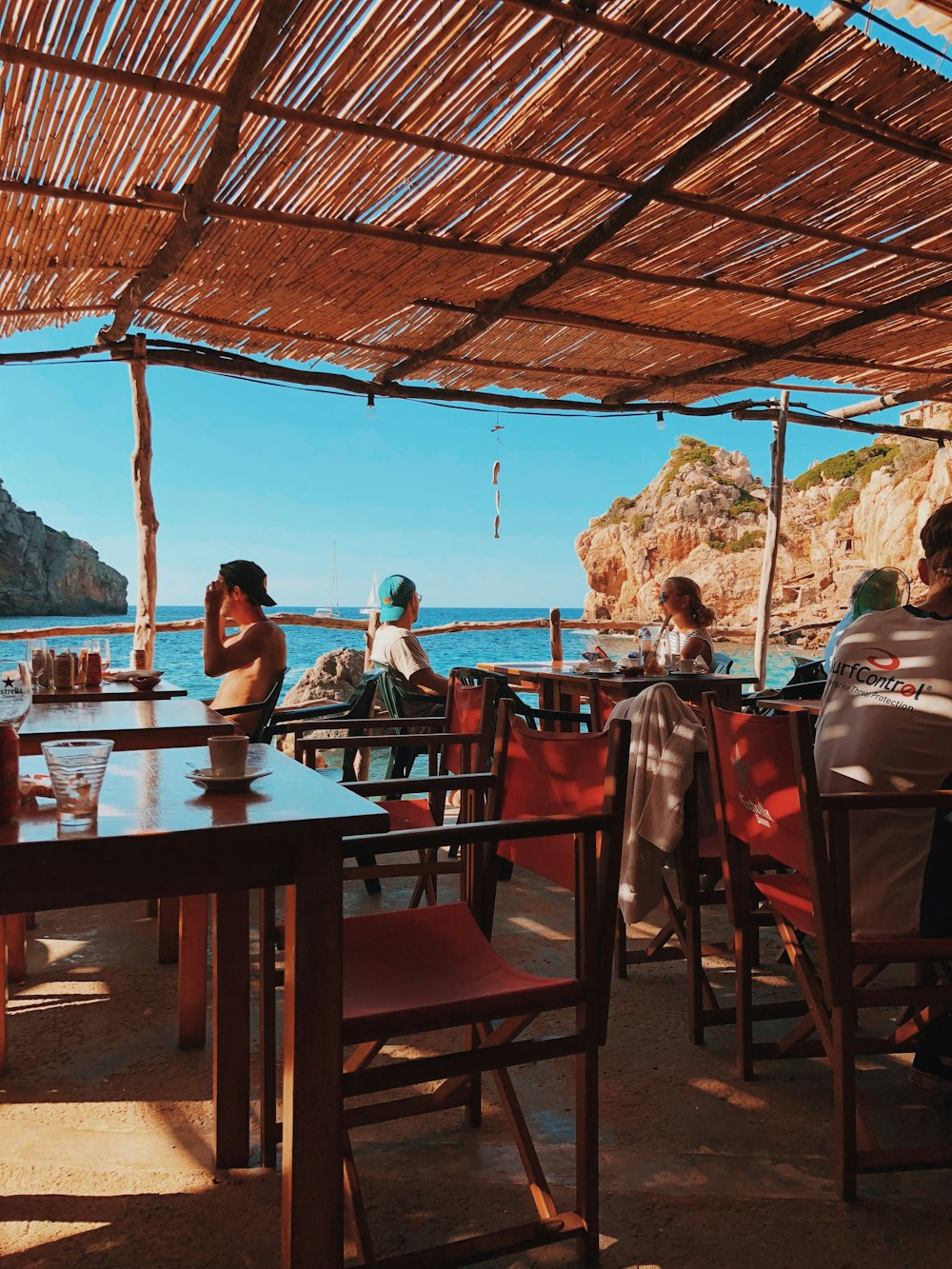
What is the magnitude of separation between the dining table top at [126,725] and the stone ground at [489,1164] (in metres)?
0.79

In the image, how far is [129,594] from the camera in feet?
237

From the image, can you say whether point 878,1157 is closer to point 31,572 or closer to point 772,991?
point 772,991

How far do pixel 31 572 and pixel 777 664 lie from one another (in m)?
47.8

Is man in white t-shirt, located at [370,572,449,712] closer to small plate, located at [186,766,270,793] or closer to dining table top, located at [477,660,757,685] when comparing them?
dining table top, located at [477,660,757,685]

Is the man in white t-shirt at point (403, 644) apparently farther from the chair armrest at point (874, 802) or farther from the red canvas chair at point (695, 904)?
the chair armrest at point (874, 802)

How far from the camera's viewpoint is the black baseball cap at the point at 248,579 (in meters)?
3.96

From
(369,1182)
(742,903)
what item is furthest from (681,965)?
(369,1182)

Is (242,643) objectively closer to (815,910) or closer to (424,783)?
(424,783)

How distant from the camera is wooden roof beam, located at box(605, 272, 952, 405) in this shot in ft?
16.3

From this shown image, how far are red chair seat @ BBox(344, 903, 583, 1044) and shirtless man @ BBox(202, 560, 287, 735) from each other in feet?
6.15

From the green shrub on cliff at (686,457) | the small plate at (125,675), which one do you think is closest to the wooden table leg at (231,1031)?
the small plate at (125,675)

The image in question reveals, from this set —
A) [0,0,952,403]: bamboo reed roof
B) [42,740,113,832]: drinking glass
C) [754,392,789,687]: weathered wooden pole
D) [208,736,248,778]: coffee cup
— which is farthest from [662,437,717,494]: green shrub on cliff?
[42,740,113,832]: drinking glass

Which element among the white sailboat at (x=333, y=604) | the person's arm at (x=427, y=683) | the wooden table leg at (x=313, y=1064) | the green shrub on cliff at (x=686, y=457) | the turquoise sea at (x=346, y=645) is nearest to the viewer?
the wooden table leg at (x=313, y=1064)

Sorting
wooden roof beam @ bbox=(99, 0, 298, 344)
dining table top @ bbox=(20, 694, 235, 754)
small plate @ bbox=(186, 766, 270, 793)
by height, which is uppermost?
wooden roof beam @ bbox=(99, 0, 298, 344)
